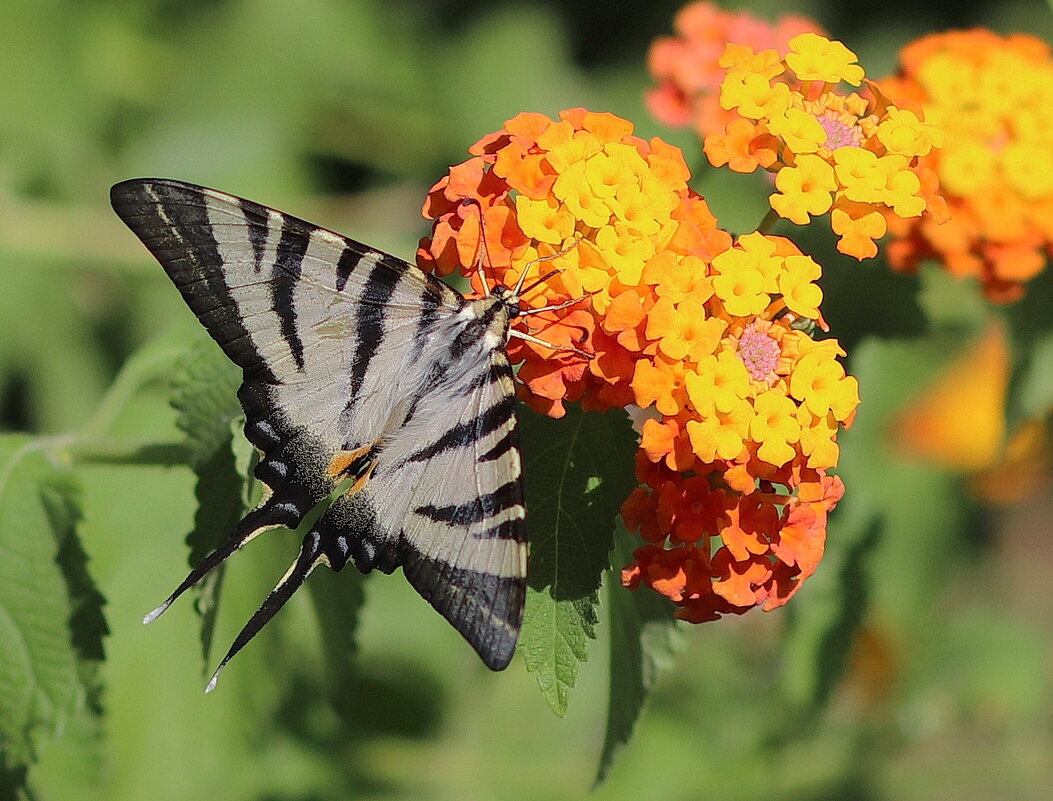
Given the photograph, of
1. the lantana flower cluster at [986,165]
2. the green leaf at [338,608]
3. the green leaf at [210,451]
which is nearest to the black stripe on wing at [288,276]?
the green leaf at [210,451]

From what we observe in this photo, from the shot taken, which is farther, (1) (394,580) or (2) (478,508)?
(1) (394,580)

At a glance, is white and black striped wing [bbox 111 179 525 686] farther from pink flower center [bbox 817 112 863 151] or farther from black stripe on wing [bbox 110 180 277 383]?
pink flower center [bbox 817 112 863 151]

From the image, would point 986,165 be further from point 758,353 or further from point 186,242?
point 186,242

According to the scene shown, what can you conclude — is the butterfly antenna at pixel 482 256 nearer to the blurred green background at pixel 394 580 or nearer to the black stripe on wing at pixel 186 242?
the black stripe on wing at pixel 186 242

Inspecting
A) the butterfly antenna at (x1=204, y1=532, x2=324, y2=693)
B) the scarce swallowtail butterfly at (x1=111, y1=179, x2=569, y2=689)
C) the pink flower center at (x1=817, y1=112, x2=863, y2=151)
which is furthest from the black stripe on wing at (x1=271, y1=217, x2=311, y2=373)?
the pink flower center at (x1=817, y1=112, x2=863, y2=151)

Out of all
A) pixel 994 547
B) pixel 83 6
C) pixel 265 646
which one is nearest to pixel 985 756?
pixel 994 547

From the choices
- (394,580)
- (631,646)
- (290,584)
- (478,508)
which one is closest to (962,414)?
(394,580)

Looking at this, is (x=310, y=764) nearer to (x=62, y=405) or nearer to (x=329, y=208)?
(x=62, y=405)
